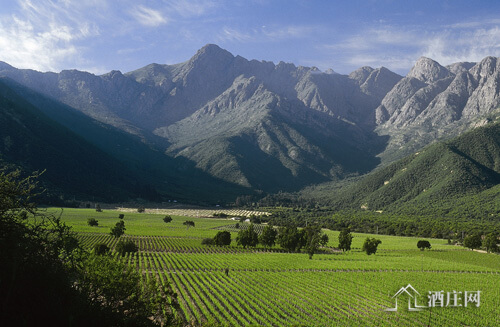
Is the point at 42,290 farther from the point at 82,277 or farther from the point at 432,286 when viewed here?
the point at 432,286

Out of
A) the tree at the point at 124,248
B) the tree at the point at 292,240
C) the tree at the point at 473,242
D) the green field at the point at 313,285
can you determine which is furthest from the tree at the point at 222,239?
the tree at the point at 473,242

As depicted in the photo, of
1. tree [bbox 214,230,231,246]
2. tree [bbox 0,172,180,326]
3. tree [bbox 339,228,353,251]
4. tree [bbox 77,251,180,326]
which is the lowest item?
tree [bbox 214,230,231,246]

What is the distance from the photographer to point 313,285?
64.7 m

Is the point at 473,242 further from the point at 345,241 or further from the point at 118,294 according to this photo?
the point at 118,294

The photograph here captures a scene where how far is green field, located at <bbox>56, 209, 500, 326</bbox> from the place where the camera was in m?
44.1

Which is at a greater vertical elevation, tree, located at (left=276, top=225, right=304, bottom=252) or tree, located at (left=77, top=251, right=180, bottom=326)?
tree, located at (left=77, top=251, right=180, bottom=326)

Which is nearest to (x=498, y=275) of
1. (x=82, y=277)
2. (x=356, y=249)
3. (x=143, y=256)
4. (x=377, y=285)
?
(x=377, y=285)

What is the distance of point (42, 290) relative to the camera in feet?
45.9

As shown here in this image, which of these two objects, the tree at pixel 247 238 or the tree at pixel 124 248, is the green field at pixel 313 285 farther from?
the tree at pixel 247 238

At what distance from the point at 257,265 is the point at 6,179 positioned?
7704cm

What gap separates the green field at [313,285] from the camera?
145 feet

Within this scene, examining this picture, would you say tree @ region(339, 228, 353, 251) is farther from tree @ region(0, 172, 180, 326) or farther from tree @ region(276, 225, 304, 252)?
tree @ region(0, 172, 180, 326)

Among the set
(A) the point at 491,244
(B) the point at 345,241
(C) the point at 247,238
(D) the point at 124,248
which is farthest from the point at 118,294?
(A) the point at 491,244

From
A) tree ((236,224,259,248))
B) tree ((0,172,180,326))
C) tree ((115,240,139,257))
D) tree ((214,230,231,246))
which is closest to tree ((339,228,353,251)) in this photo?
tree ((236,224,259,248))
